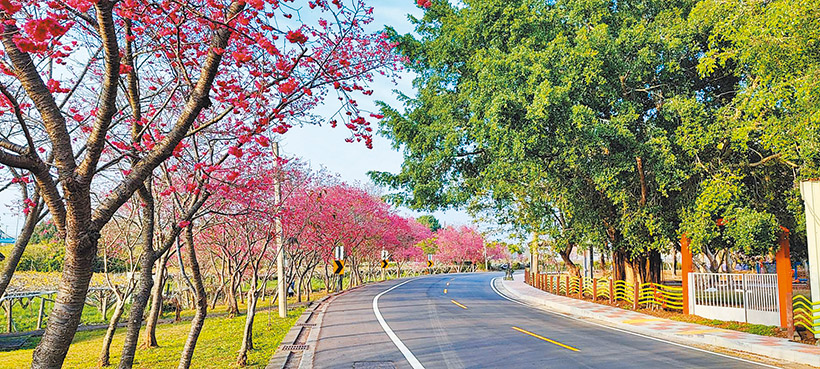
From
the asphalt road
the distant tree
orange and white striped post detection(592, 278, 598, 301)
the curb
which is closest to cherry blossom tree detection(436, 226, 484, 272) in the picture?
the distant tree

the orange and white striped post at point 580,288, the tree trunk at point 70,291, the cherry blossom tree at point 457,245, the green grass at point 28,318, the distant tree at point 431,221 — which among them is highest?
the distant tree at point 431,221

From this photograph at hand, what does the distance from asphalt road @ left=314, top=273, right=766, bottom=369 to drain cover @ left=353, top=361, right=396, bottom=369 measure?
0.02 metres

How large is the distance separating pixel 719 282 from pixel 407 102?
1323 cm

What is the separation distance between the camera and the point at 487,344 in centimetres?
1313

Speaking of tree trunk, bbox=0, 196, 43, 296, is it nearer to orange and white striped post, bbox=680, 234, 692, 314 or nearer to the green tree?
the green tree

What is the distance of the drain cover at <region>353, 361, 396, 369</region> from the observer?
10.4 meters

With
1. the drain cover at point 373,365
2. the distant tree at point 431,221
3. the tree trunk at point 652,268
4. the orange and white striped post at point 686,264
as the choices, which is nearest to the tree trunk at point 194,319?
the drain cover at point 373,365

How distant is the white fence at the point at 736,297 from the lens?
15.7 m

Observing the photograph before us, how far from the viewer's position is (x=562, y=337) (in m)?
14.5

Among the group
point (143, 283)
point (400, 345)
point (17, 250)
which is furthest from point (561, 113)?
point (17, 250)

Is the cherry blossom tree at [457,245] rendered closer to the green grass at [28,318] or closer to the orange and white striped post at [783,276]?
the green grass at [28,318]

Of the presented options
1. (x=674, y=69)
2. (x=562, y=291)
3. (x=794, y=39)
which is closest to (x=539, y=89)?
(x=674, y=69)

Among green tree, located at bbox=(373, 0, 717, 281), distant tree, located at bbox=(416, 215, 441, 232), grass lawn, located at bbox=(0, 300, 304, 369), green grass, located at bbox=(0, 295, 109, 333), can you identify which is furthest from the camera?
distant tree, located at bbox=(416, 215, 441, 232)

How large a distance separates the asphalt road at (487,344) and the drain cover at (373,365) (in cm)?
2
